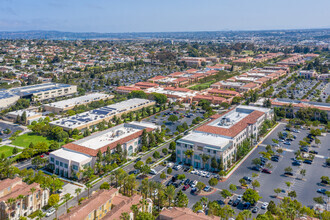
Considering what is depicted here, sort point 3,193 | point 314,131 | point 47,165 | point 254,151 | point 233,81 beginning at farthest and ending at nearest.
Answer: point 233,81 → point 314,131 → point 254,151 → point 47,165 → point 3,193

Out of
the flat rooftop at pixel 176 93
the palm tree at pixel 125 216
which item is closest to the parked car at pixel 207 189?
the palm tree at pixel 125 216

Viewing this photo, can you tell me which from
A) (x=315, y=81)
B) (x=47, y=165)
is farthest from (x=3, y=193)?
(x=315, y=81)

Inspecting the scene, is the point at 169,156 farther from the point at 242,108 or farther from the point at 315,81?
the point at 315,81

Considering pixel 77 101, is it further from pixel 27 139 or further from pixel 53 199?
pixel 53 199

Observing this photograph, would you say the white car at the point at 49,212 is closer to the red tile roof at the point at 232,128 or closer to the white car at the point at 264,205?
the white car at the point at 264,205

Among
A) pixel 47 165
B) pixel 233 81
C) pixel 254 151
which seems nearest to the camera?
pixel 47 165

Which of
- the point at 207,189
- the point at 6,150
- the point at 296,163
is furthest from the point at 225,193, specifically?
the point at 6,150

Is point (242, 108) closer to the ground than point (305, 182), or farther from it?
farther from it

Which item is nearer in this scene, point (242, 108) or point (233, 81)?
point (242, 108)
